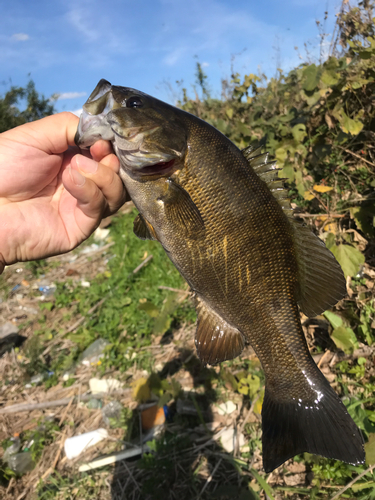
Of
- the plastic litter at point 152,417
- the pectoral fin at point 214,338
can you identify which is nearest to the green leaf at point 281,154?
the pectoral fin at point 214,338

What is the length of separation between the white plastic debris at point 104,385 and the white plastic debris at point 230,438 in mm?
1399

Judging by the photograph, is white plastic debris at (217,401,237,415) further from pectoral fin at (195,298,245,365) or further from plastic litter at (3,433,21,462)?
plastic litter at (3,433,21,462)

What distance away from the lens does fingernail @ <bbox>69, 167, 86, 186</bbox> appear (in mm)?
1756

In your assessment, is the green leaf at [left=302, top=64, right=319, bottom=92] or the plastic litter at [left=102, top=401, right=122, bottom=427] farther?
the green leaf at [left=302, top=64, right=319, bottom=92]

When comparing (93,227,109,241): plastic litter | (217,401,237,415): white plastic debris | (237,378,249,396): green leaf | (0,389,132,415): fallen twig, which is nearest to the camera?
A: (237,378,249,396): green leaf

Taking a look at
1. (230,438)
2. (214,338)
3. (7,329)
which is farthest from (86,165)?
(7,329)

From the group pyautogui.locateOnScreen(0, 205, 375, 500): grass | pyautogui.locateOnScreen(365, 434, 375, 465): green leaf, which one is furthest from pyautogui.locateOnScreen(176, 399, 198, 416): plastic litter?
pyautogui.locateOnScreen(365, 434, 375, 465): green leaf

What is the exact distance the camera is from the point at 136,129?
171 centimetres

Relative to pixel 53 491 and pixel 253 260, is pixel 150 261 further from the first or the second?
pixel 253 260

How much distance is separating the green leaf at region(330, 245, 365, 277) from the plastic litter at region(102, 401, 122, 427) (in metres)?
2.63

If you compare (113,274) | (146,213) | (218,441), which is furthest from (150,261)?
(146,213)

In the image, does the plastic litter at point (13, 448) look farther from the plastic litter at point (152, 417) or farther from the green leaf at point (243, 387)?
the green leaf at point (243, 387)

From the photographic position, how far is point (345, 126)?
3143mm

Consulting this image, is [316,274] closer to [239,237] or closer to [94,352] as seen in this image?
[239,237]
